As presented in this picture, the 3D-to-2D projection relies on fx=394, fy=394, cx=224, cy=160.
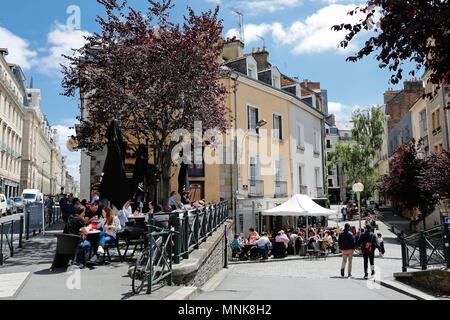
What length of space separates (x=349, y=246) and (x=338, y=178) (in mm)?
58245

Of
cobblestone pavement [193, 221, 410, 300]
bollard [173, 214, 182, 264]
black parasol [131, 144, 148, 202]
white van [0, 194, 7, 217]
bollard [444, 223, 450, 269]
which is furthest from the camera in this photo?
white van [0, 194, 7, 217]

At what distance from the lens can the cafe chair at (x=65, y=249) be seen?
7.02 metres

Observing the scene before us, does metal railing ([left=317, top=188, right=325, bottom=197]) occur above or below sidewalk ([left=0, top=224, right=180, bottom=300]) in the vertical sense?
above

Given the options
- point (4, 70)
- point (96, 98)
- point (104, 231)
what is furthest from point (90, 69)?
point (4, 70)

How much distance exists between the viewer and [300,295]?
8.14 m

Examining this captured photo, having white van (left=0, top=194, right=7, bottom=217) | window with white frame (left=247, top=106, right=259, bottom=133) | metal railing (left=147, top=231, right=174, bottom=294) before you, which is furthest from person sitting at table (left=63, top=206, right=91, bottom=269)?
white van (left=0, top=194, right=7, bottom=217)

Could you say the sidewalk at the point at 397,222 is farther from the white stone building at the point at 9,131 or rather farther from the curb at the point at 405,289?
the white stone building at the point at 9,131

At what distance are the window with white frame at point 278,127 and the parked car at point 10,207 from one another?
21077 mm

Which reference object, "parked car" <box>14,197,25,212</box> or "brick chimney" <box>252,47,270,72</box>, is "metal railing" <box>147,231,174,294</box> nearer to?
"brick chimney" <box>252,47,270,72</box>

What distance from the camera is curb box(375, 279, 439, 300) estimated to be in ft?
27.2

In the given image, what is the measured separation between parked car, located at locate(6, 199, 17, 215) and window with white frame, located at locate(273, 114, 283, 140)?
69.1ft

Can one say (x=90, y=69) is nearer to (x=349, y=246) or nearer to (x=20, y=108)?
(x=349, y=246)

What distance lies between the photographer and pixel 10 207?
30.5 m

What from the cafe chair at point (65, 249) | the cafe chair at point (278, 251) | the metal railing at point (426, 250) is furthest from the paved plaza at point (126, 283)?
the cafe chair at point (278, 251)
